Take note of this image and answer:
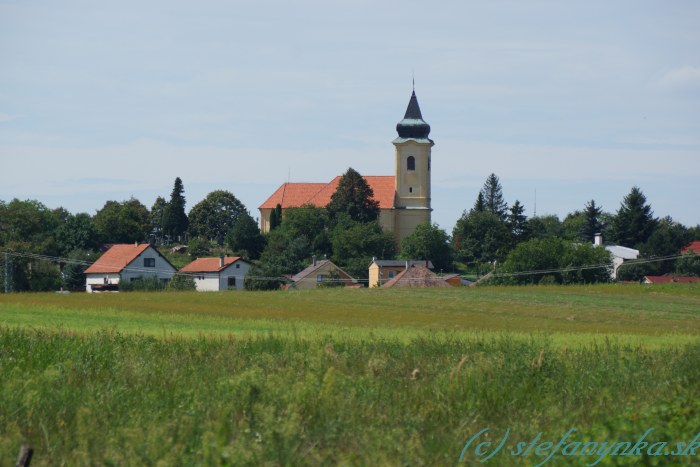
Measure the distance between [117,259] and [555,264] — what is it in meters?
43.7

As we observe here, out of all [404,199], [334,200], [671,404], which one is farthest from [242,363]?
[404,199]

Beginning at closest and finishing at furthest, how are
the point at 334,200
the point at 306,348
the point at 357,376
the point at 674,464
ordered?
the point at 674,464
the point at 357,376
the point at 306,348
the point at 334,200

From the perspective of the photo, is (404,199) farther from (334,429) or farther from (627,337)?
(334,429)

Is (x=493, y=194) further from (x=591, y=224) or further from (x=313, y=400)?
(x=313, y=400)

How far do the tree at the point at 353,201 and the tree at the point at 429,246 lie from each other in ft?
23.7

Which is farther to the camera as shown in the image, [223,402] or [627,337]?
[627,337]

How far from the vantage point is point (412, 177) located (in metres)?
157

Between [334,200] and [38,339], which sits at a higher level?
[334,200]

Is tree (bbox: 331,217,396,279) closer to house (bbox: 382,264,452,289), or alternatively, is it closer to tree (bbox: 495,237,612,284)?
house (bbox: 382,264,452,289)

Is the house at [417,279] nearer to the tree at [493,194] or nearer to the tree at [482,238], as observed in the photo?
the tree at [482,238]

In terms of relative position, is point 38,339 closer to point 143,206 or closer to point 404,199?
point 143,206

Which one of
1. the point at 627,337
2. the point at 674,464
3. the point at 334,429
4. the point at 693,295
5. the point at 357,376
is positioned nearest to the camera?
the point at 674,464

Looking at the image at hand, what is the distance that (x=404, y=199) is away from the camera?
156m

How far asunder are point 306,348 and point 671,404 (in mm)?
9685
